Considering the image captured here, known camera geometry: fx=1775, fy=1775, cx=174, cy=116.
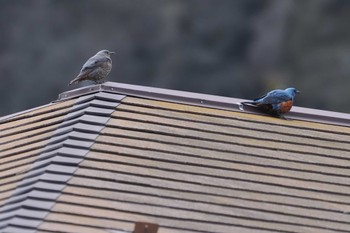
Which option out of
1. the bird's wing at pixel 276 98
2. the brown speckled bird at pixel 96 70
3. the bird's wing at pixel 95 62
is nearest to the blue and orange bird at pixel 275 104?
the bird's wing at pixel 276 98

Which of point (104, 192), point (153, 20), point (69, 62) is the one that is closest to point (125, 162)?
point (104, 192)

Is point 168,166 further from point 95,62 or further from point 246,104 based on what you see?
point 95,62

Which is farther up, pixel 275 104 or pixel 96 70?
pixel 96 70

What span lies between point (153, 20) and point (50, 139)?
4370 cm

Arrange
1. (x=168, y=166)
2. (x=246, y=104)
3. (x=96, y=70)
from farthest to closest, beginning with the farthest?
(x=96, y=70) < (x=246, y=104) < (x=168, y=166)

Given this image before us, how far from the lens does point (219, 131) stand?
55.0 ft

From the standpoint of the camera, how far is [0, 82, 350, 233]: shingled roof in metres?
15.1

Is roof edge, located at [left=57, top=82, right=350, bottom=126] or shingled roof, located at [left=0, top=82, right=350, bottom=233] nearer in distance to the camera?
shingled roof, located at [left=0, top=82, right=350, bottom=233]

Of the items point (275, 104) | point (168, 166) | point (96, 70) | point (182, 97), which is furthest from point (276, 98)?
point (96, 70)

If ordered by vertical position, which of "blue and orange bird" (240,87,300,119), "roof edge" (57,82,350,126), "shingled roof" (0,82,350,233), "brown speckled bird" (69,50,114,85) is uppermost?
"brown speckled bird" (69,50,114,85)

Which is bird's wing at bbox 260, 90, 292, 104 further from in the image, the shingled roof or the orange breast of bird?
the shingled roof

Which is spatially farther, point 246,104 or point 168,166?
point 246,104

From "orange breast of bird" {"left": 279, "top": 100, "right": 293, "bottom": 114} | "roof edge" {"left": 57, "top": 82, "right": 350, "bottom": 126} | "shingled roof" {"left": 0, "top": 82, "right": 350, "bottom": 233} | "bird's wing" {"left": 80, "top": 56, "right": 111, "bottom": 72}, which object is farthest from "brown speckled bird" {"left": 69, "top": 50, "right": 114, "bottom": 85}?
"orange breast of bird" {"left": 279, "top": 100, "right": 293, "bottom": 114}

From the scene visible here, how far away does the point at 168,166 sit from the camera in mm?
15961
